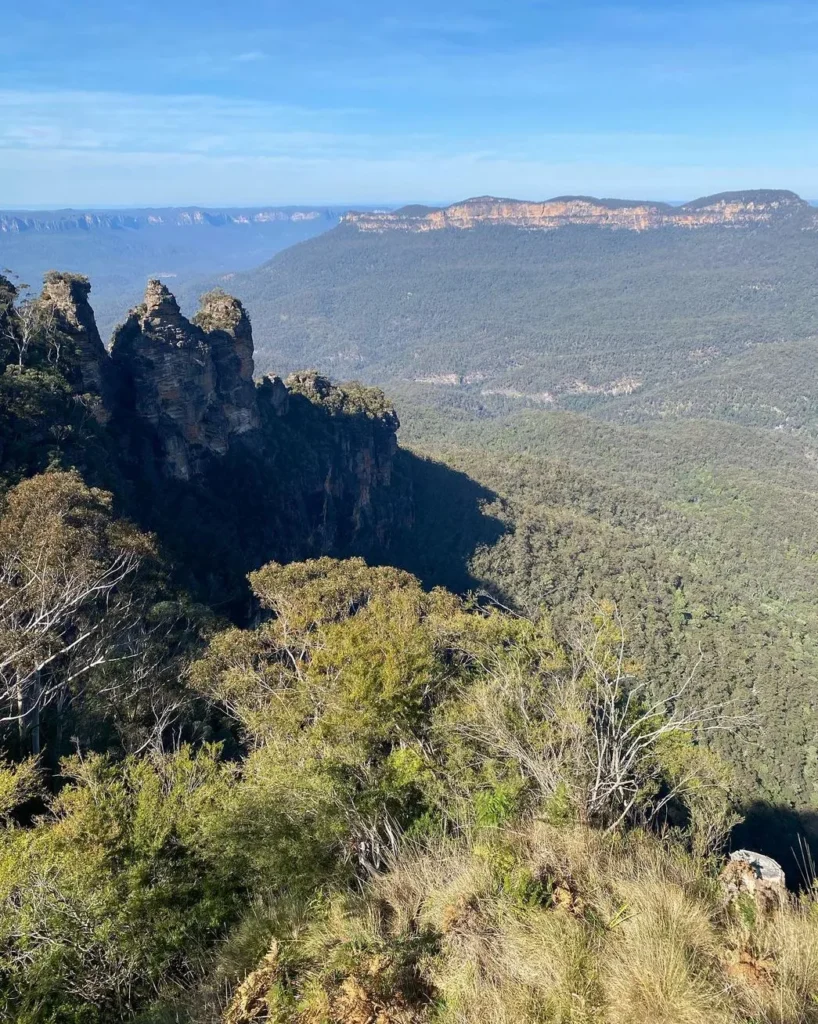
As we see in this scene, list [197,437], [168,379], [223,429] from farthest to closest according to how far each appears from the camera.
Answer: [223,429] → [197,437] → [168,379]

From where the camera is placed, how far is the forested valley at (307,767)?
19.2 feet

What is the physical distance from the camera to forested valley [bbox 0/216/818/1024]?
19.2 ft

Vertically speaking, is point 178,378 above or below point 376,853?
above

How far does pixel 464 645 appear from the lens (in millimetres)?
15898

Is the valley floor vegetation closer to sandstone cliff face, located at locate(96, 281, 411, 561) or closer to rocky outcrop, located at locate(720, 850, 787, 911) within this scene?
rocky outcrop, located at locate(720, 850, 787, 911)

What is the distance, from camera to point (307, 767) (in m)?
10.8

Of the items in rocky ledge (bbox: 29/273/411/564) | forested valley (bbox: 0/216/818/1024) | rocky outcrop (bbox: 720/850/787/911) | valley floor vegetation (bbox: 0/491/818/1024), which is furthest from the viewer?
rocky ledge (bbox: 29/273/411/564)

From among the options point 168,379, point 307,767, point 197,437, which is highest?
point 168,379

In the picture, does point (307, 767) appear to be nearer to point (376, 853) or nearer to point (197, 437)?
point (376, 853)

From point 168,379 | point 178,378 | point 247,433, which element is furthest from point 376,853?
point 247,433

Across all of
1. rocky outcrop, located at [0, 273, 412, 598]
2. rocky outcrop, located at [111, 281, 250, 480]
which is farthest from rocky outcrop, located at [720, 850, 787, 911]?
rocky outcrop, located at [111, 281, 250, 480]

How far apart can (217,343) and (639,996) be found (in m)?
44.1

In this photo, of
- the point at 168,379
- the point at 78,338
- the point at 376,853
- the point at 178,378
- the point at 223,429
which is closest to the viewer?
the point at 376,853

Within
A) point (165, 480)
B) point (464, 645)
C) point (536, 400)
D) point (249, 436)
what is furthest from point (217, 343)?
point (536, 400)
